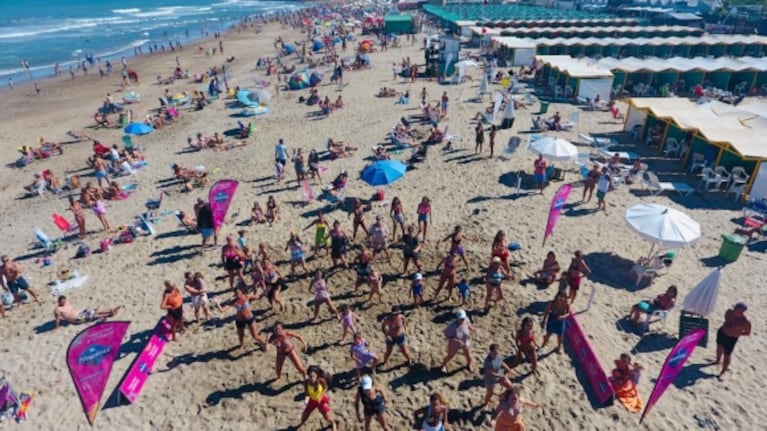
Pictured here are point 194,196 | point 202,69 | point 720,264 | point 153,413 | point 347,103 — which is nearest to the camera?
point 153,413

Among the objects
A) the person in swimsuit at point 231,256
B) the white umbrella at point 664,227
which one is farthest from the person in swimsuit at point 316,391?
the white umbrella at point 664,227

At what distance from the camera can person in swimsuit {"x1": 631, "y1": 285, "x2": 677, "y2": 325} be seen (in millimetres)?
8648

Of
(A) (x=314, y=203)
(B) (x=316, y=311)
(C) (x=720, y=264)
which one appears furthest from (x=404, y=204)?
(C) (x=720, y=264)

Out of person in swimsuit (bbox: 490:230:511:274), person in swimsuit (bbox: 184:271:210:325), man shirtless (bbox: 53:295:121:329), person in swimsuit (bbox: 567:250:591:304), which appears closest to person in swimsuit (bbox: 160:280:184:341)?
person in swimsuit (bbox: 184:271:210:325)

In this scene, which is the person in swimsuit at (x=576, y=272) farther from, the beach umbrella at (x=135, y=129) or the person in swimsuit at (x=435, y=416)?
the beach umbrella at (x=135, y=129)

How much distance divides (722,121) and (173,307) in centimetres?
1850

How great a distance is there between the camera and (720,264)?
1081 centimetres

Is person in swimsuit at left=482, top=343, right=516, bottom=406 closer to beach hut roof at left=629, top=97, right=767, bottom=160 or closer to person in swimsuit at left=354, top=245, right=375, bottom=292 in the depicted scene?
person in swimsuit at left=354, top=245, right=375, bottom=292

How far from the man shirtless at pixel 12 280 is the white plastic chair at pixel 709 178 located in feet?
64.5

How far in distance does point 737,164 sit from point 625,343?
10.0 m

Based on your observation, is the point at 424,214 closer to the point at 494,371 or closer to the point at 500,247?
the point at 500,247

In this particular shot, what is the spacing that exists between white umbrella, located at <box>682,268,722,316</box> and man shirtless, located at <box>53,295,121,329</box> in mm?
12127

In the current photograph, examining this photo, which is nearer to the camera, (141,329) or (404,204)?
(141,329)

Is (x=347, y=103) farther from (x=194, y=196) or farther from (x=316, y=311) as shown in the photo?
(x=316, y=311)
